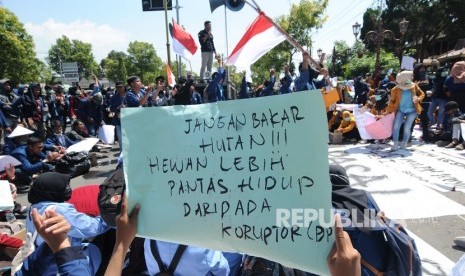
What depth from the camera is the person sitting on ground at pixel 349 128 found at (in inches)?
339

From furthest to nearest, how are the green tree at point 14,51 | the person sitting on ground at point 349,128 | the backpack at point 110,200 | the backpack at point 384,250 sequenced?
1. the green tree at point 14,51
2. the person sitting on ground at point 349,128
3. the backpack at point 110,200
4. the backpack at point 384,250

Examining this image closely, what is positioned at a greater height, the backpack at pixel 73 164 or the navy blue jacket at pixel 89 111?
the navy blue jacket at pixel 89 111

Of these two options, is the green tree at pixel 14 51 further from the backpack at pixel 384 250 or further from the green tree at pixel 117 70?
the backpack at pixel 384 250

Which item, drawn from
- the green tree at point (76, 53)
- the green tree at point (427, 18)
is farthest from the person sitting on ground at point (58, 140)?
Result: the green tree at point (76, 53)

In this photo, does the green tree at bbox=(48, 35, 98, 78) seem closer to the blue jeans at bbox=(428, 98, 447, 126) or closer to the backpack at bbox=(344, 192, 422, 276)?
the blue jeans at bbox=(428, 98, 447, 126)

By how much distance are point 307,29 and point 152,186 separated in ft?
104

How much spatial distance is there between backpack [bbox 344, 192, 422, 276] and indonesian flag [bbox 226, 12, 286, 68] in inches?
142

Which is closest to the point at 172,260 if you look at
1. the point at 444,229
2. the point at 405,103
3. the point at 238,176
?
the point at 238,176

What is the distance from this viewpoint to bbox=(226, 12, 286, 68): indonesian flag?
4939mm

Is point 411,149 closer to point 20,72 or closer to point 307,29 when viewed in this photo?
point 307,29

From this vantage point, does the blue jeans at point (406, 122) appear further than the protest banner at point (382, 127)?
No

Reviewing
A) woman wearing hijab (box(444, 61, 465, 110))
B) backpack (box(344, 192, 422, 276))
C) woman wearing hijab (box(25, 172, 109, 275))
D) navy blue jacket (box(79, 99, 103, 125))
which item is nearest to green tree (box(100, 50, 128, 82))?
navy blue jacket (box(79, 99, 103, 125))

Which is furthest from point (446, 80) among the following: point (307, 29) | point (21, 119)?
A: point (307, 29)

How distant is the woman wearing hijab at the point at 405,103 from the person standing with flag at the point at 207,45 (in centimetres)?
506
